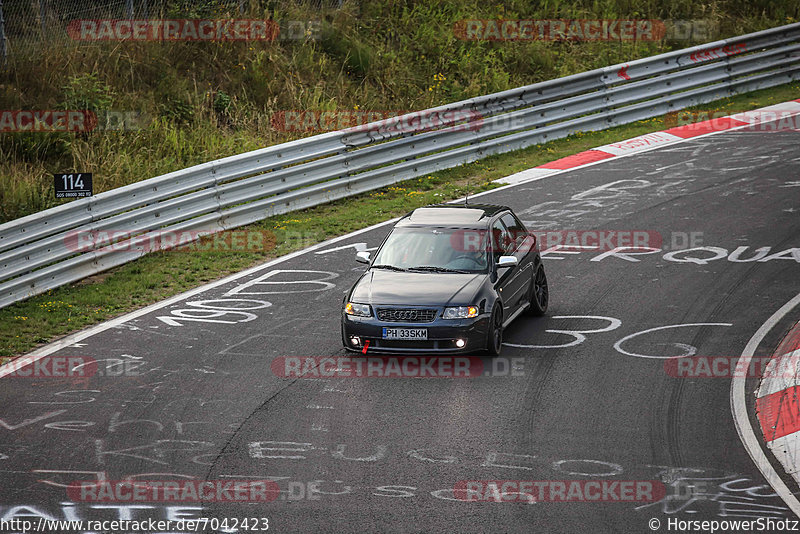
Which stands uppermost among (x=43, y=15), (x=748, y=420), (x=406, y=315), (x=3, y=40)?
(x=43, y=15)

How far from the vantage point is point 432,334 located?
36.3 ft

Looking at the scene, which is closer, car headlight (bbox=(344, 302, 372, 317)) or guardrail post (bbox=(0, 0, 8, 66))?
car headlight (bbox=(344, 302, 372, 317))

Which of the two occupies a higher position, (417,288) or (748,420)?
(417,288)

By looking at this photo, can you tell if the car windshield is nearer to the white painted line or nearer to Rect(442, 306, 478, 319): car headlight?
Rect(442, 306, 478, 319): car headlight

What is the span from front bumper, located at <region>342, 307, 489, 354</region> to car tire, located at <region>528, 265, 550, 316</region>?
1774mm

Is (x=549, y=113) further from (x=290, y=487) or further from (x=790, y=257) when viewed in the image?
(x=290, y=487)

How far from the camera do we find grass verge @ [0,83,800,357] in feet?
43.2

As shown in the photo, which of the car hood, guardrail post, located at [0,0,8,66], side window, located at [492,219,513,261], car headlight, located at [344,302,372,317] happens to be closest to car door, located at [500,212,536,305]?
side window, located at [492,219,513,261]

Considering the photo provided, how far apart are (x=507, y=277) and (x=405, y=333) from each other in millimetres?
1683

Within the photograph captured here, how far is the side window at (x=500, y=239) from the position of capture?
12.4 metres

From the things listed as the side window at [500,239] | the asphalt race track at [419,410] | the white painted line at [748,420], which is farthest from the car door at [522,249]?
the white painted line at [748,420]

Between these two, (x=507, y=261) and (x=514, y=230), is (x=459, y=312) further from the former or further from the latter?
→ (x=514, y=230)

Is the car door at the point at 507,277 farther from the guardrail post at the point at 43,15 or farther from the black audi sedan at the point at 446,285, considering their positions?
the guardrail post at the point at 43,15

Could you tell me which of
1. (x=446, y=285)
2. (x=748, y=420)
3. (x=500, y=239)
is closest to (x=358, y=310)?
(x=446, y=285)
